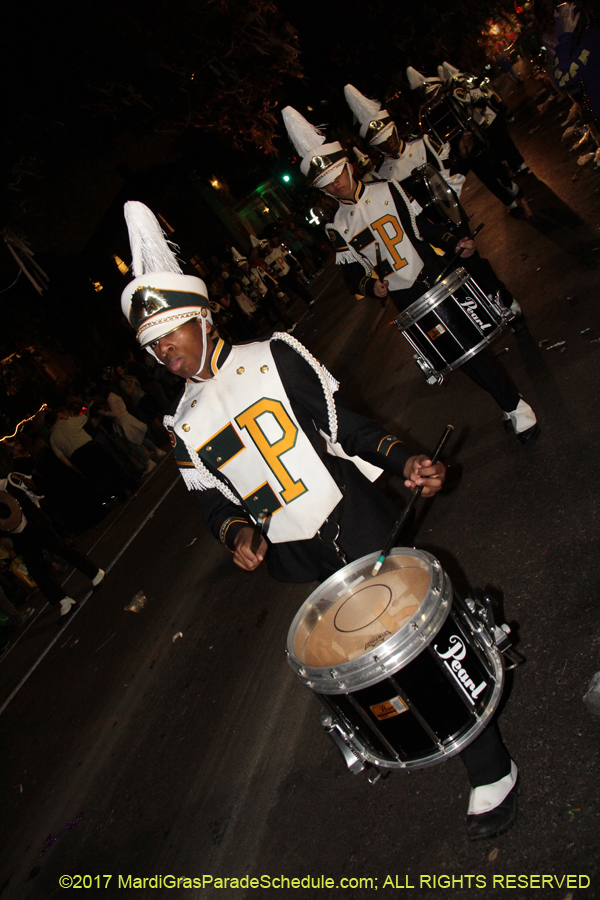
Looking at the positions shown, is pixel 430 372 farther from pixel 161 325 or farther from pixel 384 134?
pixel 384 134

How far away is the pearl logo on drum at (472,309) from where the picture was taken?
466 cm

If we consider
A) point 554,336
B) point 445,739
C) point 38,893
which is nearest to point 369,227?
point 554,336

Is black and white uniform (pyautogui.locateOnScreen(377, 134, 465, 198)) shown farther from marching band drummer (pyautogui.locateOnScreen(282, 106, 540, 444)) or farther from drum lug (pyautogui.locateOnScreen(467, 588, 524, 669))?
drum lug (pyautogui.locateOnScreen(467, 588, 524, 669))

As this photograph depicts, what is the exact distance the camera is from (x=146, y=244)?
9.15 feet

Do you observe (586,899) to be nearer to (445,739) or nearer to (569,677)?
(445,739)

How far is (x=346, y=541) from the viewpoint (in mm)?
2789

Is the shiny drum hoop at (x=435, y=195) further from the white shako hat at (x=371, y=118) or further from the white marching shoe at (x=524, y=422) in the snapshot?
the white marching shoe at (x=524, y=422)

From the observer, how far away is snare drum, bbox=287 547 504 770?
2.08 metres

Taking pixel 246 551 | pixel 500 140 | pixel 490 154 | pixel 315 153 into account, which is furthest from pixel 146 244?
pixel 500 140

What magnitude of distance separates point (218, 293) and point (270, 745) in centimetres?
1723

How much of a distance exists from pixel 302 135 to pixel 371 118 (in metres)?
2.49

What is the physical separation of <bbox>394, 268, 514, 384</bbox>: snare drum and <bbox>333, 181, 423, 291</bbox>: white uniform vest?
75 cm

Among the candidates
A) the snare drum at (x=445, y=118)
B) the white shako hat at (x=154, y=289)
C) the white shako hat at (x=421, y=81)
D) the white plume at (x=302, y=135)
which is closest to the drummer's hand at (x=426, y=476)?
the white shako hat at (x=154, y=289)

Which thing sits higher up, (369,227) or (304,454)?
(369,227)
